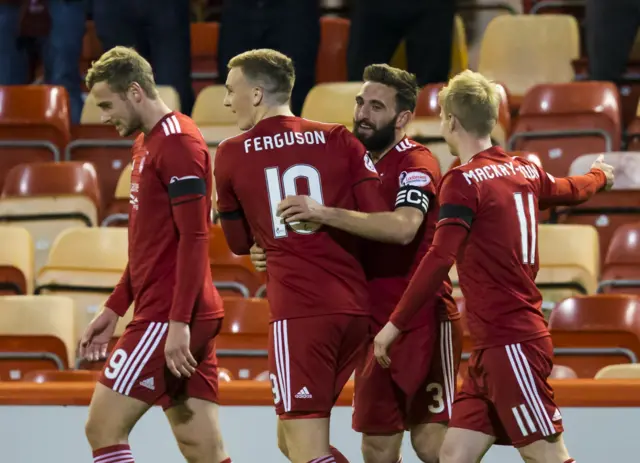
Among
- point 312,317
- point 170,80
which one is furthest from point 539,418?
point 170,80

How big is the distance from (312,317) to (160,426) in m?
1.27

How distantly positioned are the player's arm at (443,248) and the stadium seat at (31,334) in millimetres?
2571

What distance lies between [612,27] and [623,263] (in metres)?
1.85

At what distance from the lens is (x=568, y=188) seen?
4.26 metres

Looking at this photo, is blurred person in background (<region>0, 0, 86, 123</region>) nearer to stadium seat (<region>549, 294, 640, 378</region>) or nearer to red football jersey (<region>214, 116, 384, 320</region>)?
stadium seat (<region>549, 294, 640, 378</region>)

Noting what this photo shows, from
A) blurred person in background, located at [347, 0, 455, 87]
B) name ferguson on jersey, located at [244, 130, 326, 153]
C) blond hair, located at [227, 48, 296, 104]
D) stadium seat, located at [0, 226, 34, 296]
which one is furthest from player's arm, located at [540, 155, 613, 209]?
blurred person in background, located at [347, 0, 455, 87]

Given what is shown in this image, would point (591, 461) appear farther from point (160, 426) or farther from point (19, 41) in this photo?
point (19, 41)

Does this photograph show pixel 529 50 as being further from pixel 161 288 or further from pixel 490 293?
pixel 161 288

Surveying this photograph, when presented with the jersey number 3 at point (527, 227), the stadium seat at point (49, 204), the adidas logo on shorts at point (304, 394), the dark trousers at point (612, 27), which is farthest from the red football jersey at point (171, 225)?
the dark trousers at point (612, 27)

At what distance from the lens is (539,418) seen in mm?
3918

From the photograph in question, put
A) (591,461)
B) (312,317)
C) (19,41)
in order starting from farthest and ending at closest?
(19,41) < (591,461) < (312,317)

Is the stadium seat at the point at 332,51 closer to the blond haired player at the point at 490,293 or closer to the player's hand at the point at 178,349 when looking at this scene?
the blond haired player at the point at 490,293

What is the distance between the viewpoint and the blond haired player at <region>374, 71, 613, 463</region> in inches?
154

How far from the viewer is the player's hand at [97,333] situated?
4270 millimetres
